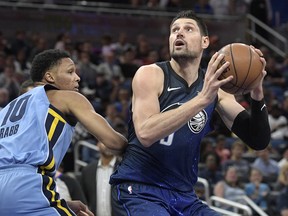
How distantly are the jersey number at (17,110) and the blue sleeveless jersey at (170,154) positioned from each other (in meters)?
0.88

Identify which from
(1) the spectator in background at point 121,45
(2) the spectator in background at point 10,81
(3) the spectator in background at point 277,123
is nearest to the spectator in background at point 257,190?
(3) the spectator in background at point 277,123

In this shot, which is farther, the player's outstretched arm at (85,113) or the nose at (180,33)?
the nose at (180,33)

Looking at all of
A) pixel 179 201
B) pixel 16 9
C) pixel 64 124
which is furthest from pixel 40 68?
pixel 16 9

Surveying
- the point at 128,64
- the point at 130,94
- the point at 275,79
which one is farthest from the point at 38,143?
the point at 275,79

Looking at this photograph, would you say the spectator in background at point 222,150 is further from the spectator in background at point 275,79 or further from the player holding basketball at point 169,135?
the player holding basketball at point 169,135

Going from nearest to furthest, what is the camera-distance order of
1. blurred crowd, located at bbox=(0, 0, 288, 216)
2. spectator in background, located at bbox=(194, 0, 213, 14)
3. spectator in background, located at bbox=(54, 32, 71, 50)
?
blurred crowd, located at bbox=(0, 0, 288, 216) < spectator in background, located at bbox=(54, 32, 71, 50) < spectator in background, located at bbox=(194, 0, 213, 14)

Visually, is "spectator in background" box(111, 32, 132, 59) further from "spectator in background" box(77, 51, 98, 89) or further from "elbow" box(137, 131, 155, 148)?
"elbow" box(137, 131, 155, 148)

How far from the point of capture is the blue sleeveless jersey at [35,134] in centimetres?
431

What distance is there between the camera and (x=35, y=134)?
14.2 ft

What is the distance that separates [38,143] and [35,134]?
58 mm

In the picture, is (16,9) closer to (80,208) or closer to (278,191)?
(278,191)

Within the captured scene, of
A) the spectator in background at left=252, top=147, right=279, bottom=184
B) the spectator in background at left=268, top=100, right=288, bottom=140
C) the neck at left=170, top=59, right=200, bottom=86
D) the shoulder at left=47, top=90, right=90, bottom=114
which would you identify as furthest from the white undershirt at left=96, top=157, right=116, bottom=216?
the spectator in background at left=268, top=100, right=288, bottom=140

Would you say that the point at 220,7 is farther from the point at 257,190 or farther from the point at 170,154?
the point at 170,154

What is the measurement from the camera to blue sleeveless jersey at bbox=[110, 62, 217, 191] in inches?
193
